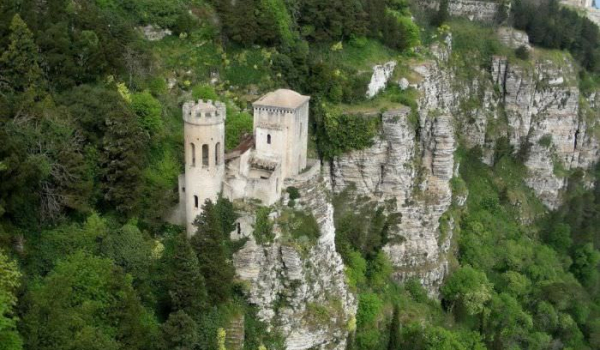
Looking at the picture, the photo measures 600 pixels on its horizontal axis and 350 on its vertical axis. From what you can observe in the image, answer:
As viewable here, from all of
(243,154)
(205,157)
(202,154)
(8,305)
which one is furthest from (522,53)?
(8,305)

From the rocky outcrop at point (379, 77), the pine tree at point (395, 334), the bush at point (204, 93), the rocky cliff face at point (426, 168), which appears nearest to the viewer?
the rocky cliff face at point (426, 168)

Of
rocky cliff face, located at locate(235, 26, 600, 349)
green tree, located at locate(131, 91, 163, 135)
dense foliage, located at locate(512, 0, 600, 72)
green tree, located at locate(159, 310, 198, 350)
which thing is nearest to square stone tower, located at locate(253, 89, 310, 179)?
rocky cliff face, located at locate(235, 26, 600, 349)

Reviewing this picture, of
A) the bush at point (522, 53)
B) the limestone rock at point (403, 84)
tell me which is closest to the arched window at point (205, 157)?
the limestone rock at point (403, 84)

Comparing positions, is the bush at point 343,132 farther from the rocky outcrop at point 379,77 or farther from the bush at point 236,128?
the bush at point 236,128

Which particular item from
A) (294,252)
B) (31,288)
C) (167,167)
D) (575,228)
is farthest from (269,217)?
(575,228)

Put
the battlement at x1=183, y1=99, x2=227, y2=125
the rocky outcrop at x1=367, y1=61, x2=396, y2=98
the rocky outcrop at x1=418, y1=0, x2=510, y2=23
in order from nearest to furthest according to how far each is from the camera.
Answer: the battlement at x1=183, y1=99, x2=227, y2=125 < the rocky outcrop at x1=367, y1=61, x2=396, y2=98 < the rocky outcrop at x1=418, y1=0, x2=510, y2=23

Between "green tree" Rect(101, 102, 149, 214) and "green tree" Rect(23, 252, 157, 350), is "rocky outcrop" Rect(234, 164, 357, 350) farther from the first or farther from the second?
"green tree" Rect(23, 252, 157, 350)

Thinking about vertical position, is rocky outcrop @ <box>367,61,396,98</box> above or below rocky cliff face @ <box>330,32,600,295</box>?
above
